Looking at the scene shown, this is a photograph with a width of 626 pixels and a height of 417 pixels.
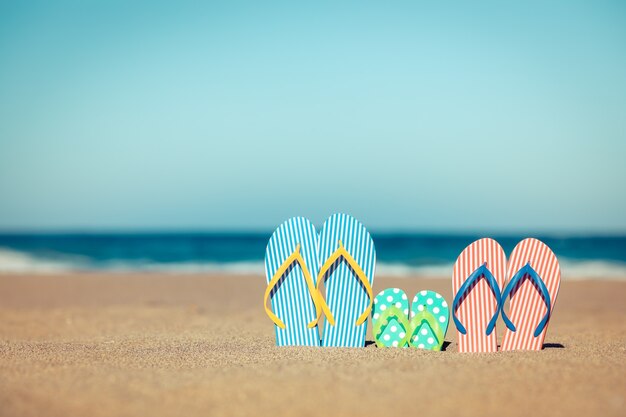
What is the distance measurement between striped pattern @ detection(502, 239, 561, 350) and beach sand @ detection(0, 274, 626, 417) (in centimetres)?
22

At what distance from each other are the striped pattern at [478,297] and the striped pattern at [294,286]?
122cm

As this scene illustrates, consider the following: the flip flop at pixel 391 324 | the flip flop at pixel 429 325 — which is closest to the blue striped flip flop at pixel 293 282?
the flip flop at pixel 391 324

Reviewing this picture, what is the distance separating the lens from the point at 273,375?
4684mm

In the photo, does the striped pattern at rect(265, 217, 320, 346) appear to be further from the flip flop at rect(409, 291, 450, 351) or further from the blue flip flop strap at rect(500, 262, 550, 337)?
the blue flip flop strap at rect(500, 262, 550, 337)

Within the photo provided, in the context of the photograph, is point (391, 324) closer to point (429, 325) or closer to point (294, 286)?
point (429, 325)

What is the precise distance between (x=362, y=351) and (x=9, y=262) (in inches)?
886

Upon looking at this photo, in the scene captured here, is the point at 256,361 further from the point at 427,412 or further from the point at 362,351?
the point at 427,412

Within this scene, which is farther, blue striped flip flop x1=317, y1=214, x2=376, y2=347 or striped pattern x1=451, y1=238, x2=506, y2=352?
blue striped flip flop x1=317, y1=214, x2=376, y2=347

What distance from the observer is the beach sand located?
402 centimetres

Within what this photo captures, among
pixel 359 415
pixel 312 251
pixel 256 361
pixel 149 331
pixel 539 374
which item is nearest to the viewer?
pixel 359 415

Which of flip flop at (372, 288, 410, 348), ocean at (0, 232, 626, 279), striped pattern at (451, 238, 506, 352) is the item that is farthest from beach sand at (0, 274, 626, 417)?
ocean at (0, 232, 626, 279)

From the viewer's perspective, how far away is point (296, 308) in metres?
6.16

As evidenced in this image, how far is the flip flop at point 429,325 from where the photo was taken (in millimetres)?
6008

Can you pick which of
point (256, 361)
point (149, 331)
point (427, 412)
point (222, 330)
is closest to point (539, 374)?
point (427, 412)
